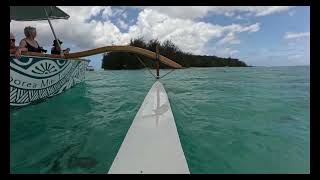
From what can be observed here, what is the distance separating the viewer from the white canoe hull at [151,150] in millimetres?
2221

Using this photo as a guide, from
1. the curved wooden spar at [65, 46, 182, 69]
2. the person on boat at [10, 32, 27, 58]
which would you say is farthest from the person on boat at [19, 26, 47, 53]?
the curved wooden spar at [65, 46, 182, 69]

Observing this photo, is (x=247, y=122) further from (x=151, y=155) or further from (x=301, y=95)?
(x=301, y=95)

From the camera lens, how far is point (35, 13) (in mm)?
8266

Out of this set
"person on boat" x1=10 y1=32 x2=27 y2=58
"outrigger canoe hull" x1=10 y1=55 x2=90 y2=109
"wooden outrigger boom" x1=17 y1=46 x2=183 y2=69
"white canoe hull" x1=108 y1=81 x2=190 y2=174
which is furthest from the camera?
"wooden outrigger boom" x1=17 y1=46 x2=183 y2=69

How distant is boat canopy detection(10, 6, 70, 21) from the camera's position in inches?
313

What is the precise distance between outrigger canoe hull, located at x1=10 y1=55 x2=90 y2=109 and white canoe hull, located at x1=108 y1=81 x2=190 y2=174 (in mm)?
2739

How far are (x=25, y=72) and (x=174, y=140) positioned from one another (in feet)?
12.6

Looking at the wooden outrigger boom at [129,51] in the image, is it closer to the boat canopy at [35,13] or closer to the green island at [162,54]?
the boat canopy at [35,13]

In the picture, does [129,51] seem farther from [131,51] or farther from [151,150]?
[151,150]

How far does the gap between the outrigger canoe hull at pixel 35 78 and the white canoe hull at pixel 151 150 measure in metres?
2.74

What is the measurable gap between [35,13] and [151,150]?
7425 mm

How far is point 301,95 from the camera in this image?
8.59 m

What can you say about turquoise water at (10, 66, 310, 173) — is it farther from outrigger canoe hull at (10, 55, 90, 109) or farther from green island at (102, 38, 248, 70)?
green island at (102, 38, 248, 70)

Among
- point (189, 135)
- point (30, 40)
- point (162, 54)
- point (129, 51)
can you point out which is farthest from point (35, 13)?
point (162, 54)
